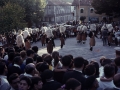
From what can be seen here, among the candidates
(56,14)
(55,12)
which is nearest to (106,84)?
(55,12)

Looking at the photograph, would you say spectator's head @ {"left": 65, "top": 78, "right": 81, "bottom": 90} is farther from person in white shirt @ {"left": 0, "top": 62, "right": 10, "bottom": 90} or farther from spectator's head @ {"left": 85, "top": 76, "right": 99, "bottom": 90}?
person in white shirt @ {"left": 0, "top": 62, "right": 10, "bottom": 90}

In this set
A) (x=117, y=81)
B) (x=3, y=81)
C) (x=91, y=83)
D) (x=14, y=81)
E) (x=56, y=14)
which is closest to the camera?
(x=117, y=81)

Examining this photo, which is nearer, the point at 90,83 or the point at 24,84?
the point at 90,83

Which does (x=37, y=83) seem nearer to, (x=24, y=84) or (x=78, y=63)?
(x=24, y=84)

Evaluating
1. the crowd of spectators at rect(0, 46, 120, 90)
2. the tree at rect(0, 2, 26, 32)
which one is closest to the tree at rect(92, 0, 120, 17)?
the tree at rect(0, 2, 26, 32)

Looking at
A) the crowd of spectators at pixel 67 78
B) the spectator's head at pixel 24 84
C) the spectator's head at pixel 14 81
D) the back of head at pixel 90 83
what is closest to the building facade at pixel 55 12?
the crowd of spectators at pixel 67 78

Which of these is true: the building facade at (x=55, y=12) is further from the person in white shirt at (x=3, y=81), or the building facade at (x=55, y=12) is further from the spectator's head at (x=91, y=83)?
the spectator's head at (x=91, y=83)

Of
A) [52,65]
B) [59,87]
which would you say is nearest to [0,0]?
[52,65]

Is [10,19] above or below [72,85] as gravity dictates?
below

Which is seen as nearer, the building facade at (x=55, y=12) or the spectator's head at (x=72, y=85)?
the spectator's head at (x=72, y=85)

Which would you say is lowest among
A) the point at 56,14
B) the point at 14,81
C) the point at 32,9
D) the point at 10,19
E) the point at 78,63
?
the point at 56,14

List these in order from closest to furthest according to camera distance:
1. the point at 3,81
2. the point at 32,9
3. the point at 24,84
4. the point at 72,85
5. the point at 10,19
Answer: the point at 72,85
the point at 24,84
the point at 3,81
the point at 10,19
the point at 32,9

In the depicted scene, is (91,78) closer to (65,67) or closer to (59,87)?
(59,87)

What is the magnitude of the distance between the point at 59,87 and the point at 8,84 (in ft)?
4.16
